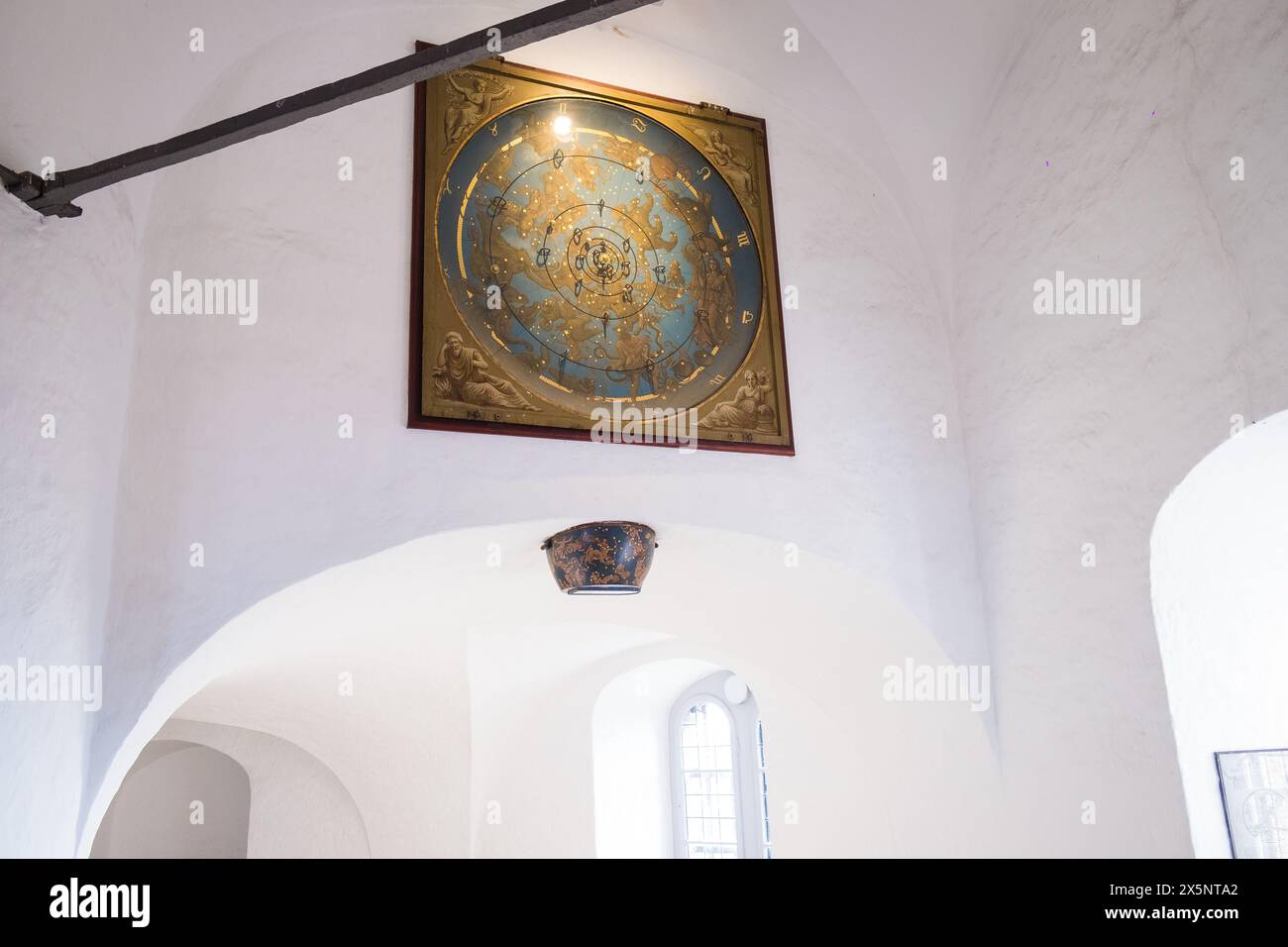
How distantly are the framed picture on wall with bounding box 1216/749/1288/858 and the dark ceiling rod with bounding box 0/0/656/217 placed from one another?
379 cm

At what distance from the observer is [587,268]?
16.3 ft

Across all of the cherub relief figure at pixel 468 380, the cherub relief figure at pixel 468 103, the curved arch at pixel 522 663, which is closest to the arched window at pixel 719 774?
the curved arch at pixel 522 663

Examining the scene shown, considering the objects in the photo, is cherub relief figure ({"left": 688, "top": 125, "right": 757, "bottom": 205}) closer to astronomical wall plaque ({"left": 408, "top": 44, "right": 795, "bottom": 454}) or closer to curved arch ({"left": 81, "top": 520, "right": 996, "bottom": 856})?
astronomical wall plaque ({"left": 408, "top": 44, "right": 795, "bottom": 454})

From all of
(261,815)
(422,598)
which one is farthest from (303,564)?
(261,815)

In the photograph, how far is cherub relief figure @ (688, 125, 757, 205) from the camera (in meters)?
5.45

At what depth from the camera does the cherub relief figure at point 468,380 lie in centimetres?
441

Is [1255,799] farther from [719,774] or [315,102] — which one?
[719,774]

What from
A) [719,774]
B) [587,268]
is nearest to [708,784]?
[719,774]

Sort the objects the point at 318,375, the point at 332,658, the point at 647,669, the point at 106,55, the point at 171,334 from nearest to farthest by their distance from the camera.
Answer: the point at 106,55 < the point at 171,334 < the point at 318,375 < the point at 332,658 < the point at 647,669

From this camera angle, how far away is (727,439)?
4906 mm

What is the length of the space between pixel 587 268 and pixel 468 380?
0.89 m

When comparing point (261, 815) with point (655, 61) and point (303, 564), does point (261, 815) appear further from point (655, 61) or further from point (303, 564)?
point (655, 61)

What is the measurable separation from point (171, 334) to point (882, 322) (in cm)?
345
